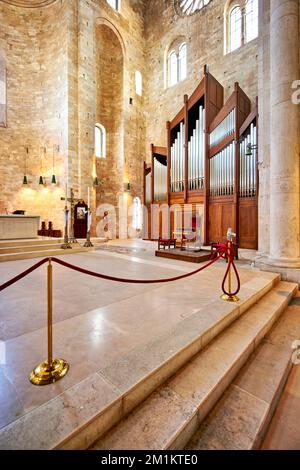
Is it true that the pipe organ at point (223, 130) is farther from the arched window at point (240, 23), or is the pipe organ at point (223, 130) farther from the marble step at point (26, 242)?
the marble step at point (26, 242)

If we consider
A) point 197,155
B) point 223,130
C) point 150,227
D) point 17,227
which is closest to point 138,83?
point 197,155

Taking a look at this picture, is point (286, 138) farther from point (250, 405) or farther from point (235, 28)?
point (235, 28)

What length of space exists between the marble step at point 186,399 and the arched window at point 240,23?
13139mm

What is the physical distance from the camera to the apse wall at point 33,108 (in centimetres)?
1136

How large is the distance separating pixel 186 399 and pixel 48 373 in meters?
0.98

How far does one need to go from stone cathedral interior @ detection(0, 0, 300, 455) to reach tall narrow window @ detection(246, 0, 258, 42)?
5 centimetres

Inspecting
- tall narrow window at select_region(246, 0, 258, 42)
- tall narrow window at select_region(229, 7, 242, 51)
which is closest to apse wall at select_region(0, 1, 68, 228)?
tall narrow window at select_region(229, 7, 242, 51)

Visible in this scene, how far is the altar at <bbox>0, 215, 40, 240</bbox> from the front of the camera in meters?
6.97

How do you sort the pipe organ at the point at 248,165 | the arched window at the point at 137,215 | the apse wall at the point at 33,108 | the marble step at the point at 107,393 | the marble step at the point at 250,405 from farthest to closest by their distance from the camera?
1. the arched window at the point at 137,215
2. the apse wall at the point at 33,108
3. the pipe organ at the point at 248,165
4. the marble step at the point at 250,405
5. the marble step at the point at 107,393

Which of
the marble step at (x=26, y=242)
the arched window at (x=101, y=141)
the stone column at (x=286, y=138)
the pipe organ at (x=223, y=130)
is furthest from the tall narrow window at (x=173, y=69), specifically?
the marble step at (x=26, y=242)

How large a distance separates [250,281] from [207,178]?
595 centimetres

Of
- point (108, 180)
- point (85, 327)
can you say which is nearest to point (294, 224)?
point (85, 327)

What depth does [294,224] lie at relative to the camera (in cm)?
427
